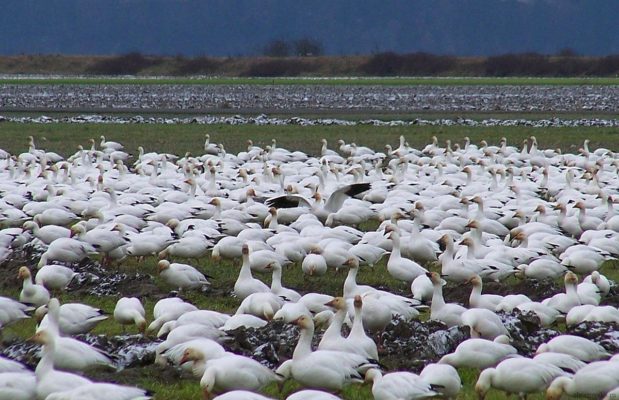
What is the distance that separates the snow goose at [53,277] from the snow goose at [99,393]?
426 cm

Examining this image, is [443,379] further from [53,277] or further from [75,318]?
[53,277]

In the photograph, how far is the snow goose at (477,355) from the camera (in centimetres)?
759

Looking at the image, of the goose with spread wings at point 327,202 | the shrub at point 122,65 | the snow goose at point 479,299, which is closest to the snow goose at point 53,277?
the snow goose at point 479,299

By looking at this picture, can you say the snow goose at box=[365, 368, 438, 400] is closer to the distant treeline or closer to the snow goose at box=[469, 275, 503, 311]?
the snow goose at box=[469, 275, 503, 311]

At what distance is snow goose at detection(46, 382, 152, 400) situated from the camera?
6.21m

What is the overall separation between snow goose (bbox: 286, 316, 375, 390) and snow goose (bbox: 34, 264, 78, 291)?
13.2ft

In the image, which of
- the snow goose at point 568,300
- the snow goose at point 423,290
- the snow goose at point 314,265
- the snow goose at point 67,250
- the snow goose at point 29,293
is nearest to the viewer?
the snow goose at point 568,300

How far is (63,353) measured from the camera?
744cm

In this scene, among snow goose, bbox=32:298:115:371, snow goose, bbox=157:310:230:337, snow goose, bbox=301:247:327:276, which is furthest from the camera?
snow goose, bbox=301:247:327:276

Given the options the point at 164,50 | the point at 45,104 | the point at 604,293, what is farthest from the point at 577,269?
the point at 164,50

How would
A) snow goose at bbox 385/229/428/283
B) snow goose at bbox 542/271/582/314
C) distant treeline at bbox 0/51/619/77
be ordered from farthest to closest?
distant treeline at bbox 0/51/619/77 → snow goose at bbox 385/229/428/283 → snow goose at bbox 542/271/582/314

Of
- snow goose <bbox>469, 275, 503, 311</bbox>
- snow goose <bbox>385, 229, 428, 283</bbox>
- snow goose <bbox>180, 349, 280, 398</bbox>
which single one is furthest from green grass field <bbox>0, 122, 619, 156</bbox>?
snow goose <bbox>180, 349, 280, 398</bbox>

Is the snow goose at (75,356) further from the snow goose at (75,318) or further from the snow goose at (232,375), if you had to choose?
the snow goose at (75,318)

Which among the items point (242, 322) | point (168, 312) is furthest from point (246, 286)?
point (242, 322)
